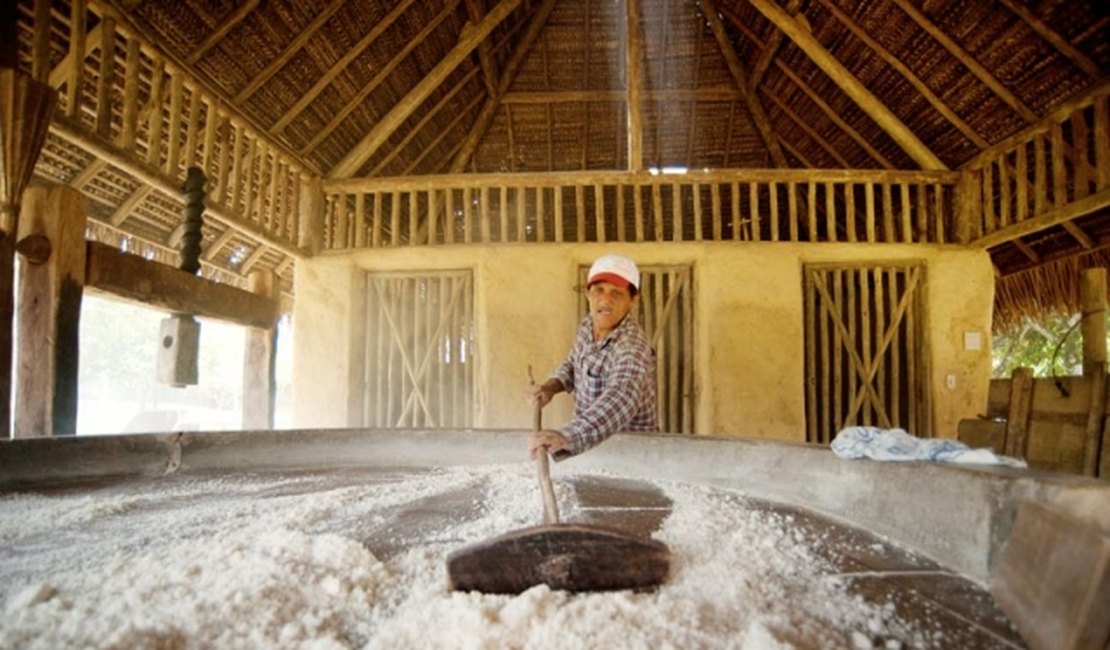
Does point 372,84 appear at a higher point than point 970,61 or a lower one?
higher

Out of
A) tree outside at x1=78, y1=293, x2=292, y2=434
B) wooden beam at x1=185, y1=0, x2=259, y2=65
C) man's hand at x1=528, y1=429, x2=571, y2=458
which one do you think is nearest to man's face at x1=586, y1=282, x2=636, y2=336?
man's hand at x1=528, y1=429, x2=571, y2=458

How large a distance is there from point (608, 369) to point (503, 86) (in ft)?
20.4

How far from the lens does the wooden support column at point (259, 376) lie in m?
4.64

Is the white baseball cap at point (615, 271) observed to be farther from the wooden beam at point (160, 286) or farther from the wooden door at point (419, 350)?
the wooden door at point (419, 350)

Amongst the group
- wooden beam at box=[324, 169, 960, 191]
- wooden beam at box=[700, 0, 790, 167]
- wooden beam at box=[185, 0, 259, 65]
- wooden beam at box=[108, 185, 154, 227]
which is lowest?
wooden beam at box=[108, 185, 154, 227]

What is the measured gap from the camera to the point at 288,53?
16.3ft

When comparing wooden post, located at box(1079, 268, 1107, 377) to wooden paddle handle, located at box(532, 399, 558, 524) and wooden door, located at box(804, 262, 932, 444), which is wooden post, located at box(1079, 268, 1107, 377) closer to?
wooden door, located at box(804, 262, 932, 444)

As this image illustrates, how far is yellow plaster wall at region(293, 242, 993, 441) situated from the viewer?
5543mm

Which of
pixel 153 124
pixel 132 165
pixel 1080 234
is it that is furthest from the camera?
pixel 1080 234

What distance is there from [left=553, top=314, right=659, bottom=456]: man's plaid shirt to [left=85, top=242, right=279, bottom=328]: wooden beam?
2.33 metres

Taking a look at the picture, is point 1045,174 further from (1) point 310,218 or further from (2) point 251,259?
(2) point 251,259

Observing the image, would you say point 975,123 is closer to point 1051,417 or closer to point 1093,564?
point 1051,417

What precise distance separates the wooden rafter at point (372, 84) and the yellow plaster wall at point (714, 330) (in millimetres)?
1434

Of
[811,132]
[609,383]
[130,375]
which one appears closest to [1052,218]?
[811,132]
